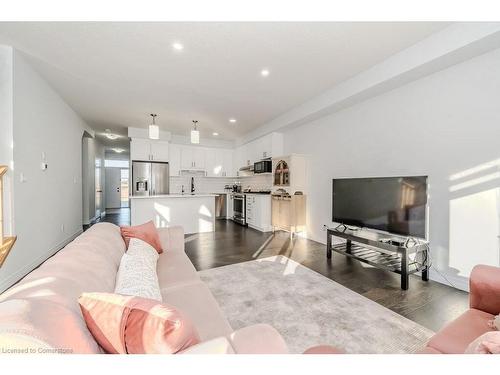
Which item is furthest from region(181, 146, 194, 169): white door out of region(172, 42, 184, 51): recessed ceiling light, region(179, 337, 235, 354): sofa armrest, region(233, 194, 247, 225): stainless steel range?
region(179, 337, 235, 354): sofa armrest

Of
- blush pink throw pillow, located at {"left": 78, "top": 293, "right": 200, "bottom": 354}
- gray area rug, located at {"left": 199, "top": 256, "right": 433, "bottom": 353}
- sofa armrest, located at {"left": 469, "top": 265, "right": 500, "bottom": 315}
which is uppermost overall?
blush pink throw pillow, located at {"left": 78, "top": 293, "right": 200, "bottom": 354}

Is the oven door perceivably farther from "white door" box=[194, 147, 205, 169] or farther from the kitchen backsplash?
"white door" box=[194, 147, 205, 169]

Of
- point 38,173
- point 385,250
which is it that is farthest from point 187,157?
point 385,250

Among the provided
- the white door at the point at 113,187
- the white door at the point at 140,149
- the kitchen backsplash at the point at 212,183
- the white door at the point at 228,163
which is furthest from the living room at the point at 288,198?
the white door at the point at 113,187

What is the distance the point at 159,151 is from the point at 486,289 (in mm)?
6930

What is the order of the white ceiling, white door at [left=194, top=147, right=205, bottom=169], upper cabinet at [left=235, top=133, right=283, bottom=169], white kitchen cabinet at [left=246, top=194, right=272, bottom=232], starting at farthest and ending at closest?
white door at [left=194, top=147, right=205, bottom=169] < upper cabinet at [left=235, top=133, right=283, bottom=169] < white kitchen cabinet at [left=246, top=194, right=272, bottom=232] < the white ceiling

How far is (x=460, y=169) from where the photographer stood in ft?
8.30

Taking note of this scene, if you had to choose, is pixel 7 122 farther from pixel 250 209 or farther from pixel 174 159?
pixel 250 209

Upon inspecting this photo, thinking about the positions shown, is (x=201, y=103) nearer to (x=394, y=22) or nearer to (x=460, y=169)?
(x=394, y=22)

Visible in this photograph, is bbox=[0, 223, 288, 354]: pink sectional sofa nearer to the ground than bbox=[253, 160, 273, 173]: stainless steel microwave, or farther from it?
nearer to the ground

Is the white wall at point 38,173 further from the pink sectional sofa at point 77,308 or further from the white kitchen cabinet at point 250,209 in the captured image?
the white kitchen cabinet at point 250,209

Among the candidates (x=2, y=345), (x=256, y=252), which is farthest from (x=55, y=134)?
(x=2, y=345)

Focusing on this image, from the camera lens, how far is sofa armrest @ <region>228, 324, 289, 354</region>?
2.62ft

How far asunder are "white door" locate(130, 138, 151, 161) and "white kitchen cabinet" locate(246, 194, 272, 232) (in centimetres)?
339
